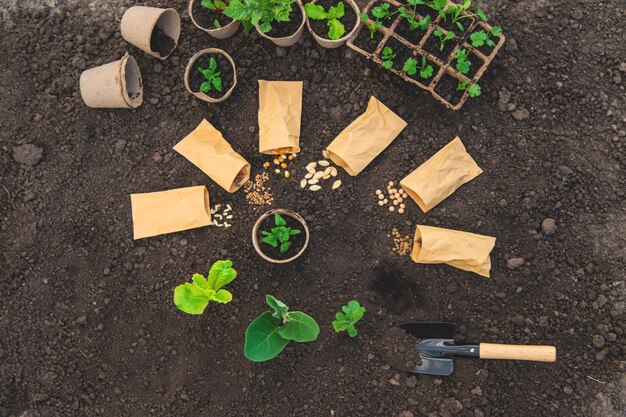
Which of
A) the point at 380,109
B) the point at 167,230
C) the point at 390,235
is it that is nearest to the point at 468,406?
the point at 390,235

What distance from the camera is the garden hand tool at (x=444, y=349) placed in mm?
2563

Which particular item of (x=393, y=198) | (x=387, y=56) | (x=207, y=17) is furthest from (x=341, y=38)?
(x=393, y=198)

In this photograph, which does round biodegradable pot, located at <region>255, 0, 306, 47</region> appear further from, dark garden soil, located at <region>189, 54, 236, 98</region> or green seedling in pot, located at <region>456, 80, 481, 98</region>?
green seedling in pot, located at <region>456, 80, 481, 98</region>

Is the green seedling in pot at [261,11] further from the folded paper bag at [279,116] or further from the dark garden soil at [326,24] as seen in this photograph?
the folded paper bag at [279,116]

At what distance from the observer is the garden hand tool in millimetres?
2563

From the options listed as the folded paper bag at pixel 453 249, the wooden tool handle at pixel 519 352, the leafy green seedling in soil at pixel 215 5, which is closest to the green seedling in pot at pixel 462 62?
the folded paper bag at pixel 453 249

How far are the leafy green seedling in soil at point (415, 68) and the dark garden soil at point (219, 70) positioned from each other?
882 millimetres

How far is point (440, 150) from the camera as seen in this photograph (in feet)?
9.30

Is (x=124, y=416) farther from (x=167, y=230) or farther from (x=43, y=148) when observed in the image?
(x=43, y=148)

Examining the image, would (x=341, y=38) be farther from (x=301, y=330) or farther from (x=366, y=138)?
(x=301, y=330)

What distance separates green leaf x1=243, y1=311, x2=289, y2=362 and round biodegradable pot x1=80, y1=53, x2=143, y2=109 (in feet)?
4.25

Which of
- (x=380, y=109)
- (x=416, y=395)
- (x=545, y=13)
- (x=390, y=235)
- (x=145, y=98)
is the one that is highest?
(x=545, y=13)

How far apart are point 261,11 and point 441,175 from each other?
3.86 ft

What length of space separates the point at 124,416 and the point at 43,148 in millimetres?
1439
